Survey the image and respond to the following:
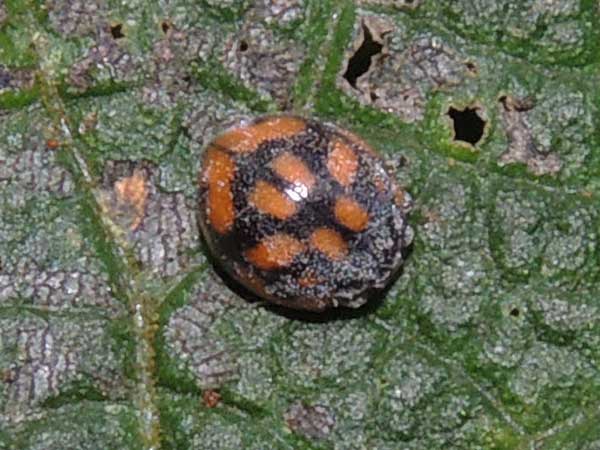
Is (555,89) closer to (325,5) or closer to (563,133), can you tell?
(563,133)

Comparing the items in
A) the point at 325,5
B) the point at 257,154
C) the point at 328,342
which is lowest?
the point at 328,342

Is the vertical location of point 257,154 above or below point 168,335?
above

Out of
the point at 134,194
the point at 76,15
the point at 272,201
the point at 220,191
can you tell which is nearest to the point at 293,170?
the point at 272,201

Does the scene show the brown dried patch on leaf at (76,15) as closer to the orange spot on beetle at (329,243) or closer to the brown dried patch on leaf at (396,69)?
the brown dried patch on leaf at (396,69)

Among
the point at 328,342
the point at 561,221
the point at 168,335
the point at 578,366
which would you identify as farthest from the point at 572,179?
the point at 168,335

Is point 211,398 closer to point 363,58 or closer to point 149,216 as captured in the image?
point 149,216

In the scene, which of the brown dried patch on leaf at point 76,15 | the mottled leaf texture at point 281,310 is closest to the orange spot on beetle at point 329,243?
the mottled leaf texture at point 281,310

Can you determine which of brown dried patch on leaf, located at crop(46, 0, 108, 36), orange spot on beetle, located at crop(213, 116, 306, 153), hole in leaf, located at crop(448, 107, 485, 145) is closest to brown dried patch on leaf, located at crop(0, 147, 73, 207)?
brown dried patch on leaf, located at crop(46, 0, 108, 36)
